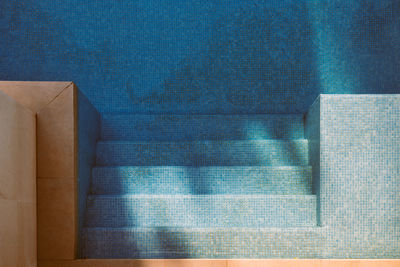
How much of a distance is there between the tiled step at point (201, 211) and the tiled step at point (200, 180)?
0.13m

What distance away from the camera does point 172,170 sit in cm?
277

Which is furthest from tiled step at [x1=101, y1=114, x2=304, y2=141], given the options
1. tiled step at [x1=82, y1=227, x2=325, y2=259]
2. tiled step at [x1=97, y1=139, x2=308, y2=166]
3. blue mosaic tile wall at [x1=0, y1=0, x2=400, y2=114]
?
tiled step at [x1=82, y1=227, x2=325, y2=259]

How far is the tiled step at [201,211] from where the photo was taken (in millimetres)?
2559

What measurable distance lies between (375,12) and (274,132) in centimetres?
212

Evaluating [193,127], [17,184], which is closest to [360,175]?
[193,127]

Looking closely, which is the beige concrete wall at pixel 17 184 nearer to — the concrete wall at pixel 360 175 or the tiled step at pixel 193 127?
the tiled step at pixel 193 127

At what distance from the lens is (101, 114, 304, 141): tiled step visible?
10.7 feet

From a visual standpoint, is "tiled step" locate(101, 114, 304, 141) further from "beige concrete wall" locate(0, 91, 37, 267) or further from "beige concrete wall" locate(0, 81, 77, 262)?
"beige concrete wall" locate(0, 91, 37, 267)

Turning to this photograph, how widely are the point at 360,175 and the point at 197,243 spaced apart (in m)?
1.34

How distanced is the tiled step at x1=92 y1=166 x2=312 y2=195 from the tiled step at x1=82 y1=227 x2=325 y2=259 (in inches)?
14.5

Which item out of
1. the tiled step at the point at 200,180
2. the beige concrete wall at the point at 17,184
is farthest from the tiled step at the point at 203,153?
the beige concrete wall at the point at 17,184

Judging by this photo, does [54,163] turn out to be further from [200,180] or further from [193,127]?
[193,127]

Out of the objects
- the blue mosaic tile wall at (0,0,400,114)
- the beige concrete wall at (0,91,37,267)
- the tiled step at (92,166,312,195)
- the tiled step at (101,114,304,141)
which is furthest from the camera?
the blue mosaic tile wall at (0,0,400,114)

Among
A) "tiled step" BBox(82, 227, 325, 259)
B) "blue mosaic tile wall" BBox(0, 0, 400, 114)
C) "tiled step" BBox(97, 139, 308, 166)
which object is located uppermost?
"blue mosaic tile wall" BBox(0, 0, 400, 114)
